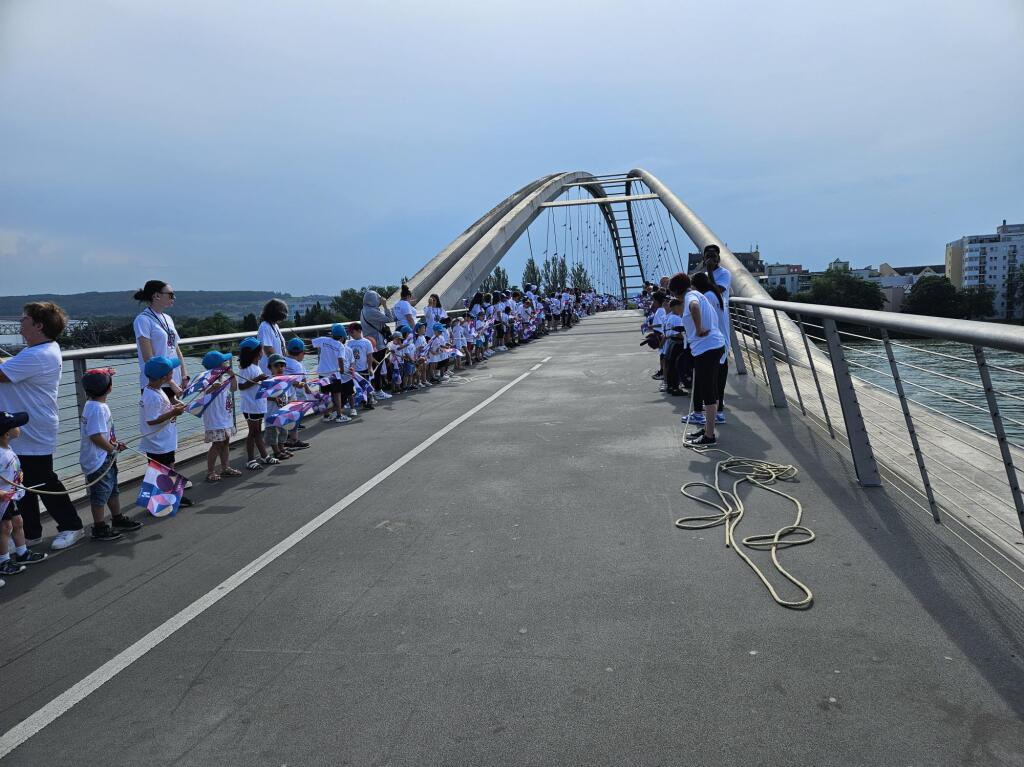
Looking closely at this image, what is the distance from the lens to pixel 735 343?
45.7 feet

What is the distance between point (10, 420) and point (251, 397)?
323cm

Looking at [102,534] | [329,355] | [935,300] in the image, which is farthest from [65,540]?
[935,300]

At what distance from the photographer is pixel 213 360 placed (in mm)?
7105

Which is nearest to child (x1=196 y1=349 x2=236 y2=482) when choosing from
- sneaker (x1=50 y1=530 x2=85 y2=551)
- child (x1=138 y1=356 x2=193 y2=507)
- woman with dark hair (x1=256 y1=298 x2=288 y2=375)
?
child (x1=138 y1=356 x2=193 y2=507)

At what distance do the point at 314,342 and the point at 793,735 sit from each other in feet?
34.7

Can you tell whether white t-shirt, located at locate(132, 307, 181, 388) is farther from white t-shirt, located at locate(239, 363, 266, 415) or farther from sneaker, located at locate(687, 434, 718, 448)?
sneaker, located at locate(687, 434, 718, 448)

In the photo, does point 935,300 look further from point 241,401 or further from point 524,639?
point 524,639

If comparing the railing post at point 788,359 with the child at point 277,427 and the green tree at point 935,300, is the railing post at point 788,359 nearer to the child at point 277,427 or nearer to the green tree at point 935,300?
the child at point 277,427

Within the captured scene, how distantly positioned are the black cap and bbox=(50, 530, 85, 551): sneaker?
0.98 m

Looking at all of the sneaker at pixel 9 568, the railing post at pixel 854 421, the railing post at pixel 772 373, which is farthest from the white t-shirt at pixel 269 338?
the railing post at pixel 772 373

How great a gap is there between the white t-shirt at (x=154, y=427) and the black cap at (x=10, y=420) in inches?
46.9

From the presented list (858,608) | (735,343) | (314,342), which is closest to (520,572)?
(858,608)

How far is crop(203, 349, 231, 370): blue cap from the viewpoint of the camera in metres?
7.07

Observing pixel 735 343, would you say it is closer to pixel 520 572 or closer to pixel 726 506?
pixel 726 506
